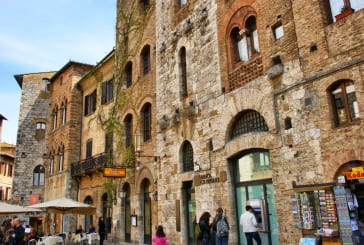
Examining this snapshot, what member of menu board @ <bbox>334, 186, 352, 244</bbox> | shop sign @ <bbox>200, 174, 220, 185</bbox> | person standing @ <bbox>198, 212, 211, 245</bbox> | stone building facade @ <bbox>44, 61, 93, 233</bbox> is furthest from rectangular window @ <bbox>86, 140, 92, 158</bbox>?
menu board @ <bbox>334, 186, 352, 244</bbox>

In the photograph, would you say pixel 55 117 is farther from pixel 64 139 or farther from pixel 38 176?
pixel 38 176

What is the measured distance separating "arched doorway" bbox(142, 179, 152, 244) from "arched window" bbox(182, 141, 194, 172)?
10.6 ft

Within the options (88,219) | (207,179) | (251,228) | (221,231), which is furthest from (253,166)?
(88,219)

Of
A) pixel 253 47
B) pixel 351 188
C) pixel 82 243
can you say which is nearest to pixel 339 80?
pixel 351 188

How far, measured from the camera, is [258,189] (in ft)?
33.6

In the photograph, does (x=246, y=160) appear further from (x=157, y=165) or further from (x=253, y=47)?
(x=157, y=165)

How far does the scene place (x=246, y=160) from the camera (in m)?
10.8

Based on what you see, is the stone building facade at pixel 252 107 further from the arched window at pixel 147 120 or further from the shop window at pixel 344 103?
the arched window at pixel 147 120

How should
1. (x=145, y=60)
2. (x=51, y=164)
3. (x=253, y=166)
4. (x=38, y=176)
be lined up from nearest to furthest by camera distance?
(x=253, y=166) → (x=145, y=60) → (x=51, y=164) → (x=38, y=176)

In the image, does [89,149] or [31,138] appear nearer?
[89,149]

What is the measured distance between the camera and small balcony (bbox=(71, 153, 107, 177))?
19914 millimetres

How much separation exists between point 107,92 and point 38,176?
42.2 ft

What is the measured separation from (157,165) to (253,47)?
21.6ft

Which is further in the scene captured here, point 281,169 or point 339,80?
point 281,169
